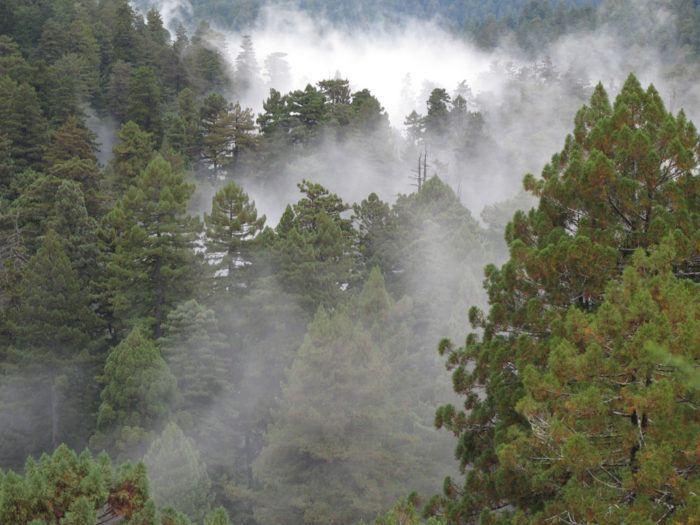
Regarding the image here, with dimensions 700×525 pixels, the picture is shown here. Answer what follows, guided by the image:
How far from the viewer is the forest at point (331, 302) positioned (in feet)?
21.8

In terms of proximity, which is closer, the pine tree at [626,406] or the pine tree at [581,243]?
the pine tree at [626,406]

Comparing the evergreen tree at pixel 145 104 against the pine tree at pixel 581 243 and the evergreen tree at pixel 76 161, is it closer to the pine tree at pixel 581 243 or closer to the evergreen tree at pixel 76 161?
the evergreen tree at pixel 76 161

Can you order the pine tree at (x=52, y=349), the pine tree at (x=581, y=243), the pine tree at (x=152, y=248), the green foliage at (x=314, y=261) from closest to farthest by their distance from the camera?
1. the pine tree at (x=581, y=243)
2. the pine tree at (x=52, y=349)
3. the pine tree at (x=152, y=248)
4. the green foliage at (x=314, y=261)

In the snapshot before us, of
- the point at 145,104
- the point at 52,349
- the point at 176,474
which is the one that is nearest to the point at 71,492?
the point at 176,474

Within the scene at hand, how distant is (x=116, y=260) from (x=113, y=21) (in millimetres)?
53946

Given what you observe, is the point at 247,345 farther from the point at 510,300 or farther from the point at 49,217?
the point at 510,300

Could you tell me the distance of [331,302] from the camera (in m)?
28.5

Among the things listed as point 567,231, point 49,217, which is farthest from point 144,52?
point 567,231

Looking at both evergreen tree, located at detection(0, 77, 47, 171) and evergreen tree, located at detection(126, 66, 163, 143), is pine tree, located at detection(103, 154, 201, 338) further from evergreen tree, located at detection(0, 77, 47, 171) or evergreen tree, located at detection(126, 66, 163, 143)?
evergreen tree, located at detection(126, 66, 163, 143)

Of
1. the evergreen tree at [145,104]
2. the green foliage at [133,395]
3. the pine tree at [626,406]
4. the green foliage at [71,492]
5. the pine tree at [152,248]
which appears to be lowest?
the green foliage at [71,492]

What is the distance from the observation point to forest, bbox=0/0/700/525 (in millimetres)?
6641

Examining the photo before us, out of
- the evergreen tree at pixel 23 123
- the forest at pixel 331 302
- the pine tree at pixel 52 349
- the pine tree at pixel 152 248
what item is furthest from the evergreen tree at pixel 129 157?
the pine tree at pixel 52 349

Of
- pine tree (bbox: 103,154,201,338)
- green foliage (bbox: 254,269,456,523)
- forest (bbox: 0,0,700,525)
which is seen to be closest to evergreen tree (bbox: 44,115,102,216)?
forest (bbox: 0,0,700,525)

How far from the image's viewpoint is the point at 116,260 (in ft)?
86.4
